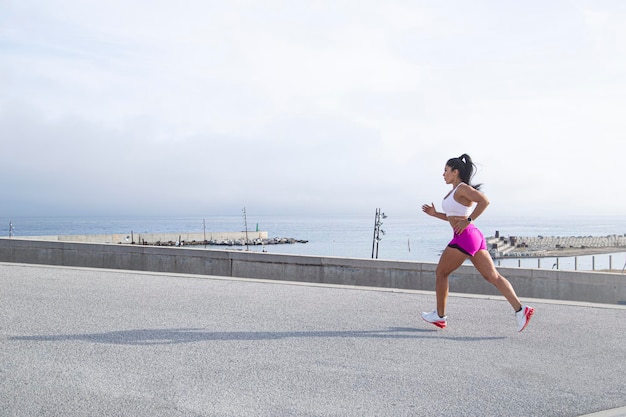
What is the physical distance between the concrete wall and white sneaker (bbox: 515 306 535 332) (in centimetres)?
449

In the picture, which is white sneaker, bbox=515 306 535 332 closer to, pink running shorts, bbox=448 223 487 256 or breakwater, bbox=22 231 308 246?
pink running shorts, bbox=448 223 487 256

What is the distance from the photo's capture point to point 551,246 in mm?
123125

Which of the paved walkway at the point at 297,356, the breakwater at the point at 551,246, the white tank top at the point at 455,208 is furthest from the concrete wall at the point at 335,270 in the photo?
the breakwater at the point at 551,246

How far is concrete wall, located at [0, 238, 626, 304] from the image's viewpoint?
10133 millimetres

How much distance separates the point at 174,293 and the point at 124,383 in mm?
4006

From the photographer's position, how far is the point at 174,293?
8.12 metres

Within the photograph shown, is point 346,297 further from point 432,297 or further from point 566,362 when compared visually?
point 566,362

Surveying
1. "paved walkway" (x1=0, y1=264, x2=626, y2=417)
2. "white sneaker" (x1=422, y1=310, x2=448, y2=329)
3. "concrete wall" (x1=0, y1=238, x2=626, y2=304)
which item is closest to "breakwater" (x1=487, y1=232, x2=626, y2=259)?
"concrete wall" (x1=0, y1=238, x2=626, y2=304)

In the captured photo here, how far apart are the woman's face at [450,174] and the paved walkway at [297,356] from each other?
1.47 m

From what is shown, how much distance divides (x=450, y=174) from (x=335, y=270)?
Result: 5.14 metres

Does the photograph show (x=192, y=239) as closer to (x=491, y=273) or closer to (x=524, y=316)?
(x=491, y=273)

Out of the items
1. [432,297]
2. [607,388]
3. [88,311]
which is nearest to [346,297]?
[432,297]

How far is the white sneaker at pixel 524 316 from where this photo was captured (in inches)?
230

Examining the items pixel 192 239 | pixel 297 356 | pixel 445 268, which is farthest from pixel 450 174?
pixel 192 239
